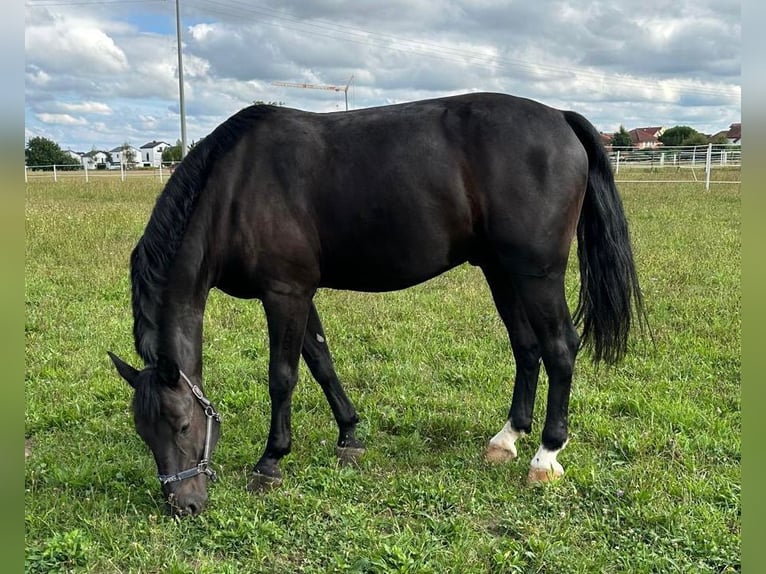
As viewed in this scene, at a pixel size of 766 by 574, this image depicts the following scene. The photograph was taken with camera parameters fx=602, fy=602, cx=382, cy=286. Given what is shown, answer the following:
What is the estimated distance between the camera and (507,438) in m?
3.70

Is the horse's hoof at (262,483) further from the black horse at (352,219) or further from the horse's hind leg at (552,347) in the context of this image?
the horse's hind leg at (552,347)

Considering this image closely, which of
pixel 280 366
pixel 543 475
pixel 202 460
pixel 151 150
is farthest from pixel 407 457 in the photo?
pixel 151 150

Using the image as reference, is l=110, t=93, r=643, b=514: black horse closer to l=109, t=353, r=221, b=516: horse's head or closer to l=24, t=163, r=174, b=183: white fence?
l=109, t=353, r=221, b=516: horse's head

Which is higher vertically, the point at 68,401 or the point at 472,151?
the point at 472,151

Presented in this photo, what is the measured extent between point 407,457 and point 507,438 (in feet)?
2.06

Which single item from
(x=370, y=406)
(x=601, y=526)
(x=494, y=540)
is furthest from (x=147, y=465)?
(x=601, y=526)

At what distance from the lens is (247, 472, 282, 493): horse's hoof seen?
3.34m

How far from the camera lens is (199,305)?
10.8 ft

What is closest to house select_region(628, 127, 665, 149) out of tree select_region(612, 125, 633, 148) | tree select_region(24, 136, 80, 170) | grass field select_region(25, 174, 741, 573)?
tree select_region(612, 125, 633, 148)

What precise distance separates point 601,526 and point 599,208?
5.81 ft

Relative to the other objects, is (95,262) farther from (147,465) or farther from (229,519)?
(229,519)

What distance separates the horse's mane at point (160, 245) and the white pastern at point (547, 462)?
2.14m

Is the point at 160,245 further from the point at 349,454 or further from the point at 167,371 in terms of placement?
the point at 349,454

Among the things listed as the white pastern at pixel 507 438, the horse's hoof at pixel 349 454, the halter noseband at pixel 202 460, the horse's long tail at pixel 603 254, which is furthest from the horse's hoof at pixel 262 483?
the horse's long tail at pixel 603 254
